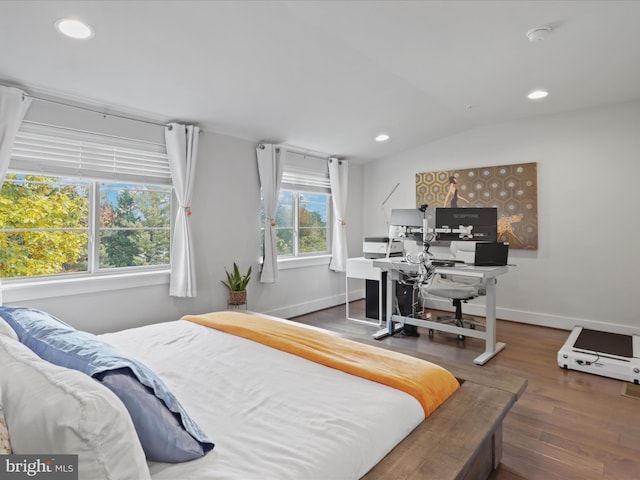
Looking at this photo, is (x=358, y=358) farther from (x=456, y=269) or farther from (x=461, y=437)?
(x=456, y=269)

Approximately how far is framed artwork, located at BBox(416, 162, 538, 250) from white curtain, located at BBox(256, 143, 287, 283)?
91.5 inches

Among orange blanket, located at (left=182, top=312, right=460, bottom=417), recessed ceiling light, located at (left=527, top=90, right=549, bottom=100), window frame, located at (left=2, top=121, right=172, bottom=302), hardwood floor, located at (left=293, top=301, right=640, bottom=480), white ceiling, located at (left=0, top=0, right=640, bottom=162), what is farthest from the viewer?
recessed ceiling light, located at (left=527, top=90, right=549, bottom=100)

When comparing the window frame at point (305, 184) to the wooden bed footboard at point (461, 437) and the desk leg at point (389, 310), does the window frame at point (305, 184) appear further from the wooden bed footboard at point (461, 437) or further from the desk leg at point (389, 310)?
the wooden bed footboard at point (461, 437)

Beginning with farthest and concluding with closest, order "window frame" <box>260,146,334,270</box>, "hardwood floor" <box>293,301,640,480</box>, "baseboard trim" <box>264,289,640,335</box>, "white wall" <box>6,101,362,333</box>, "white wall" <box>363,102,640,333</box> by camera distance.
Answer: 1. "window frame" <box>260,146,334,270</box>
2. "baseboard trim" <box>264,289,640,335</box>
3. "white wall" <box>363,102,640,333</box>
4. "white wall" <box>6,101,362,333</box>
5. "hardwood floor" <box>293,301,640,480</box>

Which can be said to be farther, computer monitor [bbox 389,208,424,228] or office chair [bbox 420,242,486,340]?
office chair [bbox 420,242,486,340]

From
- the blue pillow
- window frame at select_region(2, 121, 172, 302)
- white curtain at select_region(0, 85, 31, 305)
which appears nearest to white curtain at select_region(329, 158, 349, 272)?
window frame at select_region(2, 121, 172, 302)

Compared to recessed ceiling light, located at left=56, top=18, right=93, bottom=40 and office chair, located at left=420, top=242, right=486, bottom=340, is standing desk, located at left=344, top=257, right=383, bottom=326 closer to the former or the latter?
office chair, located at left=420, top=242, right=486, bottom=340

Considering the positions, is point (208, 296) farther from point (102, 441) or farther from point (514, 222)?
point (514, 222)

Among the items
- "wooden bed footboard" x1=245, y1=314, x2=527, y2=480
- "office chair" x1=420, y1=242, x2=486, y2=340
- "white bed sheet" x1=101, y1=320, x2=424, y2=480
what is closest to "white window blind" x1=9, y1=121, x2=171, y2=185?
"white bed sheet" x1=101, y1=320, x2=424, y2=480

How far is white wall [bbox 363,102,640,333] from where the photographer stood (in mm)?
3773

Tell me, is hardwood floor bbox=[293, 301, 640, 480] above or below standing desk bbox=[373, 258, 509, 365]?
below

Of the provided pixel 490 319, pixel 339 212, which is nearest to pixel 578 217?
pixel 490 319

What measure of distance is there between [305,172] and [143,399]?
4096mm

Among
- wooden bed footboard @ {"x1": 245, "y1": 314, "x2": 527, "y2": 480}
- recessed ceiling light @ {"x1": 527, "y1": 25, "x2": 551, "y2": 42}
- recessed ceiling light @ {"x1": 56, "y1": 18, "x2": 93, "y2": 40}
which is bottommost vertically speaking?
wooden bed footboard @ {"x1": 245, "y1": 314, "x2": 527, "y2": 480}
